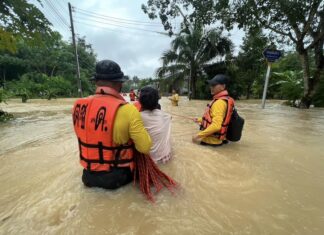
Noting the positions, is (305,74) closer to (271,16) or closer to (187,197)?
(271,16)

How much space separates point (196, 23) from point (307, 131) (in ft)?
20.2

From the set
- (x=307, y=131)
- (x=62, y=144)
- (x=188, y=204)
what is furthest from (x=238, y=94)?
(x=188, y=204)

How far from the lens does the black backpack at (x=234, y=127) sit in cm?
401

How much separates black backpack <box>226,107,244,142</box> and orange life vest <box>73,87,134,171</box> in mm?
2185

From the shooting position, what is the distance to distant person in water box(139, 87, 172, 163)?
301cm

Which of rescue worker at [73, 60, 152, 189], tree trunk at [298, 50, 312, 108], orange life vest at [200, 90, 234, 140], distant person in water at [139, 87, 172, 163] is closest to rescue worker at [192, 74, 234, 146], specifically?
orange life vest at [200, 90, 234, 140]

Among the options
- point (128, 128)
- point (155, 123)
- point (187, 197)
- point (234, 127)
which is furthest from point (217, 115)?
point (128, 128)

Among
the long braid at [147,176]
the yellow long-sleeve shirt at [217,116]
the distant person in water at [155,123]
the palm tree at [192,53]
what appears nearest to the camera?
Answer: the long braid at [147,176]

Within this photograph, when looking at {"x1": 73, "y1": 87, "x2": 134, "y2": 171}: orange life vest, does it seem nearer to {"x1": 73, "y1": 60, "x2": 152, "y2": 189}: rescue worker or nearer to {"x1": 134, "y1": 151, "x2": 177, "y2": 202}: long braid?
{"x1": 73, "y1": 60, "x2": 152, "y2": 189}: rescue worker

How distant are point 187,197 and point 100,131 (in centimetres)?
108

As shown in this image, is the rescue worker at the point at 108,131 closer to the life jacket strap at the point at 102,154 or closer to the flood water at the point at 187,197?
the life jacket strap at the point at 102,154

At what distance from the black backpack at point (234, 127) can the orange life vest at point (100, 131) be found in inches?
86.0

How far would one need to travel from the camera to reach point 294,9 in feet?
26.5

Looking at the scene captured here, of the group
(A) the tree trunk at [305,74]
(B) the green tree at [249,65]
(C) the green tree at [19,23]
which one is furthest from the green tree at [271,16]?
(B) the green tree at [249,65]
